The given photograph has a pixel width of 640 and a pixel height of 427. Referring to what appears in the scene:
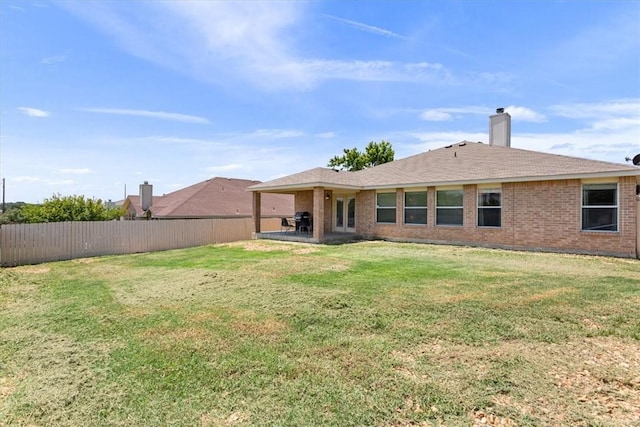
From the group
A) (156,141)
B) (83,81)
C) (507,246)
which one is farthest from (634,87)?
(156,141)

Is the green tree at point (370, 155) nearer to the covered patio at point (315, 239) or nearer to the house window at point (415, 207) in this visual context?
the covered patio at point (315, 239)

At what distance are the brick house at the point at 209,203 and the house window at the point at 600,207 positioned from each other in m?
16.5

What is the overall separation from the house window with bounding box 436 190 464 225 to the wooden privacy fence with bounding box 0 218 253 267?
10.5 metres

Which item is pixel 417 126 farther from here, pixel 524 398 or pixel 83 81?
pixel 524 398

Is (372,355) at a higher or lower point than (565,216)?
lower

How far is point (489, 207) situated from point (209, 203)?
63.4ft

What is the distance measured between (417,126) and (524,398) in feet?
80.4

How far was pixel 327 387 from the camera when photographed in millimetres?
3176

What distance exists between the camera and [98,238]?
46.1ft

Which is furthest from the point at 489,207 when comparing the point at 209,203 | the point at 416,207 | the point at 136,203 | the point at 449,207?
the point at 136,203

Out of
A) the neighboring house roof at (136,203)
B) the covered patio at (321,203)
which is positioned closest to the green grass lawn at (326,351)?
the covered patio at (321,203)

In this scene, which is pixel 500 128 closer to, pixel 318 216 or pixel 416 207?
pixel 416 207

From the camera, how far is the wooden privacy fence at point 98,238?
39.9 ft

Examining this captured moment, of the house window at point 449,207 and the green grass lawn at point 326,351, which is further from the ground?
the house window at point 449,207
